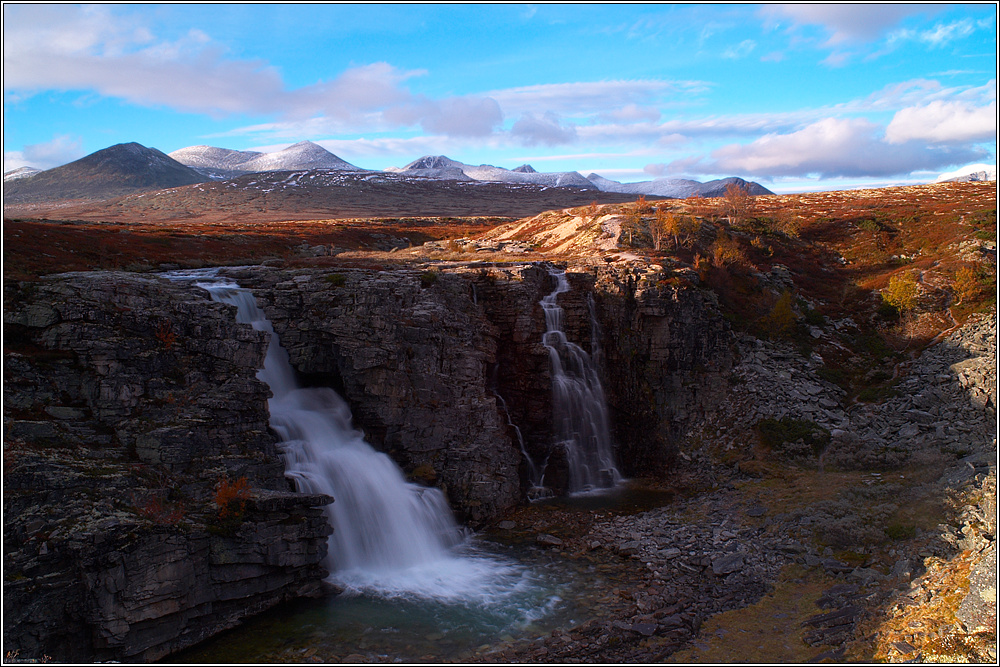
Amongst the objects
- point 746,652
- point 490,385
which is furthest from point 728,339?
point 746,652

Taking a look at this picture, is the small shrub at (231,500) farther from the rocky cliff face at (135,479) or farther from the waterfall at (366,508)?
the waterfall at (366,508)

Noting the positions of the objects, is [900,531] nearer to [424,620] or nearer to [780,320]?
[424,620]

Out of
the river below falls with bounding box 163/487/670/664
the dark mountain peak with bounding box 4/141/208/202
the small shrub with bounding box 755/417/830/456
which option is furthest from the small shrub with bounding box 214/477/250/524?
the dark mountain peak with bounding box 4/141/208/202

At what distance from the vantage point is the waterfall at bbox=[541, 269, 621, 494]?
27.3 meters

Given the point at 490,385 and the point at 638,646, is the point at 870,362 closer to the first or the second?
the point at 490,385

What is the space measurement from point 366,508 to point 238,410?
5.30 meters

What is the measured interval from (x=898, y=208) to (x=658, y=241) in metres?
29.0

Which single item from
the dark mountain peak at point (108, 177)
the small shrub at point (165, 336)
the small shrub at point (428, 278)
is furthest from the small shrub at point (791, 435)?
the dark mountain peak at point (108, 177)

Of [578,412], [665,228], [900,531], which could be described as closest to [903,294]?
[665,228]

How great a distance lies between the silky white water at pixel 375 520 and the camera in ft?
57.6

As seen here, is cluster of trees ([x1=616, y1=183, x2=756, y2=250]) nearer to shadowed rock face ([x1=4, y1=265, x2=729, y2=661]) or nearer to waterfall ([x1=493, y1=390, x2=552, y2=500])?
shadowed rock face ([x1=4, y1=265, x2=729, y2=661])

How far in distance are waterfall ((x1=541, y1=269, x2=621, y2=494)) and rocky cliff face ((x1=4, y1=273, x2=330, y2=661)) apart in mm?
13083

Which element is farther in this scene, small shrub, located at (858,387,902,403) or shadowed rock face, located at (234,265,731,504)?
small shrub, located at (858,387,902,403)

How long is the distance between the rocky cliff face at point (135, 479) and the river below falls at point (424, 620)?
2.65 feet
